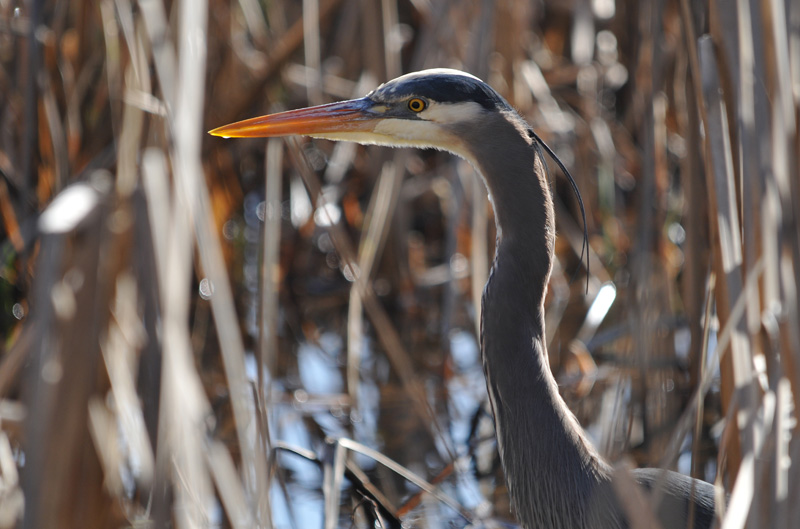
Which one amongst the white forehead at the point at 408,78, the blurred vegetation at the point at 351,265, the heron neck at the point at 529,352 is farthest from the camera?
the white forehead at the point at 408,78

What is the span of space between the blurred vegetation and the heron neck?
0.14 metres

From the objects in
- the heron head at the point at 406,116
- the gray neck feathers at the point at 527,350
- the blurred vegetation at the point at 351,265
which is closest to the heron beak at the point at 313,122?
the heron head at the point at 406,116

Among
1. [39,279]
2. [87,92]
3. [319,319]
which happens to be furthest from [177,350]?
[319,319]

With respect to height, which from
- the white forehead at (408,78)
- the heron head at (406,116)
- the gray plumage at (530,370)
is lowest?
the gray plumage at (530,370)

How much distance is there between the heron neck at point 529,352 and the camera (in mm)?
1662

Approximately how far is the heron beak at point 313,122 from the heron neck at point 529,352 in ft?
1.07

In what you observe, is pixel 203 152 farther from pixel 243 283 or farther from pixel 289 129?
pixel 289 129

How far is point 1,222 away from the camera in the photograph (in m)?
2.90

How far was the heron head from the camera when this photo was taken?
1748mm

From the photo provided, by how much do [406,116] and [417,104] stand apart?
35mm

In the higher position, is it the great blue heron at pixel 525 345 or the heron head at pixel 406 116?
the heron head at pixel 406 116

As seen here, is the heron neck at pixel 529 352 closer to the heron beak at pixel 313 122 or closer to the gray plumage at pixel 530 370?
the gray plumage at pixel 530 370

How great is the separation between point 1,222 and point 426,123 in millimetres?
1732

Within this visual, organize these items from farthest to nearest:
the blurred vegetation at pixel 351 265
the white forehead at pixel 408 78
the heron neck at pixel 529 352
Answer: the white forehead at pixel 408 78 → the heron neck at pixel 529 352 → the blurred vegetation at pixel 351 265
